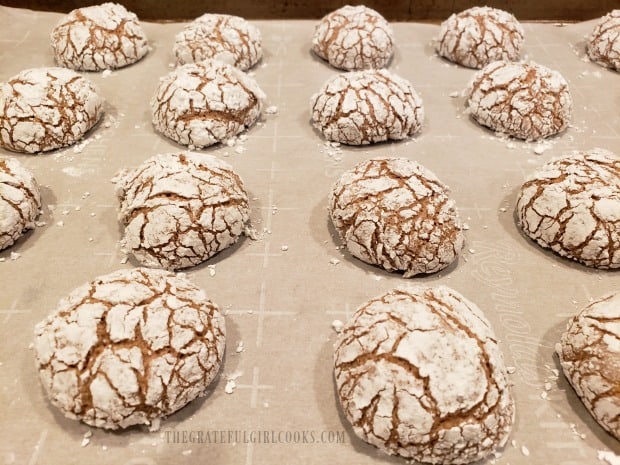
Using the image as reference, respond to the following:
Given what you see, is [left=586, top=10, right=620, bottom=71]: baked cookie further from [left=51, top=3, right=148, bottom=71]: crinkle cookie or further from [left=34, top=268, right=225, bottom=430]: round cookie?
[left=34, top=268, right=225, bottom=430]: round cookie

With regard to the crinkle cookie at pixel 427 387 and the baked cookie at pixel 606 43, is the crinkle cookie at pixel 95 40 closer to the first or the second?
the crinkle cookie at pixel 427 387

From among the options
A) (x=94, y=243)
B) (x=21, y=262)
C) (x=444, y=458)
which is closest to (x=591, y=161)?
(x=444, y=458)

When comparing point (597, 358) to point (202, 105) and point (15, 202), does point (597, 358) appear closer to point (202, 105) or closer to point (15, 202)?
point (202, 105)

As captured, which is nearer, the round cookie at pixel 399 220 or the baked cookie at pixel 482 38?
the round cookie at pixel 399 220

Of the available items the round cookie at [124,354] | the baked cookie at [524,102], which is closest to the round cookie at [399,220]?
the round cookie at [124,354]

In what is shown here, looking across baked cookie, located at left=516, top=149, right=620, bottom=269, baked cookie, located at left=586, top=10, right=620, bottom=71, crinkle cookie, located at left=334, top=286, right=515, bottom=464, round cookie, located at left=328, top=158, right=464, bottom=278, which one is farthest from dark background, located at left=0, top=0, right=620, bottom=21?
crinkle cookie, located at left=334, top=286, right=515, bottom=464

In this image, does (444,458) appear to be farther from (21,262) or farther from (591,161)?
(21,262)
